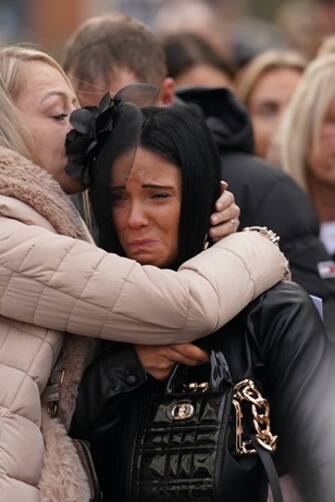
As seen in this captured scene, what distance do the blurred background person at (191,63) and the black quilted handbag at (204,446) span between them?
3646 millimetres

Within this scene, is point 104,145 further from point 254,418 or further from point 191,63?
point 191,63

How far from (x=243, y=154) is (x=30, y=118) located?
1442mm

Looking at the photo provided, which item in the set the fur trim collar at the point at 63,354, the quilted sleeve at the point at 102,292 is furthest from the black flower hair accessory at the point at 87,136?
the quilted sleeve at the point at 102,292

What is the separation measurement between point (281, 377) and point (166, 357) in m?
0.31

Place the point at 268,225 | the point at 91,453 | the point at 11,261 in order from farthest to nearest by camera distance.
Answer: the point at 268,225
the point at 91,453
the point at 11,261

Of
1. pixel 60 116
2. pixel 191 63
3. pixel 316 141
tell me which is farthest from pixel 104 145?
pixel 191 63

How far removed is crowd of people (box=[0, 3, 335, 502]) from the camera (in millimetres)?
3307

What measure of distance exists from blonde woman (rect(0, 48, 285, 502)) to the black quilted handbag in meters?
0.12

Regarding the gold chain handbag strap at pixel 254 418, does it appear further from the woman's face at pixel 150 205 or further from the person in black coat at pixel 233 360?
the woman's face at pixel 150 205

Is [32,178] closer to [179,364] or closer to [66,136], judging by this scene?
[66,136]

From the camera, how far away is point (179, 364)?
3477mm

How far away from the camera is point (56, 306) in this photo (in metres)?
3.33

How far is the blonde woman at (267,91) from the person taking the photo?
7.26 m

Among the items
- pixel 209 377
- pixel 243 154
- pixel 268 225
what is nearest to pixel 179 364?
pixel 209 377
